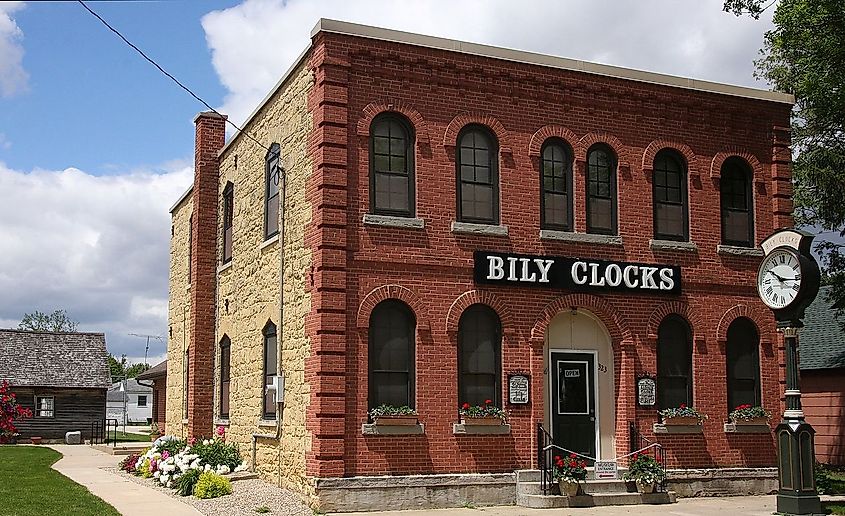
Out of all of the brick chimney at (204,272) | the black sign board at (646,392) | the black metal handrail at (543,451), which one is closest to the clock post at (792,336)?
the black sign board at (646,392)

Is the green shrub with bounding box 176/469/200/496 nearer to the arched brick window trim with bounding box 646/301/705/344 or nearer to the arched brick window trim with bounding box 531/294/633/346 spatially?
the arched brick window trim with bounding box 531/294/633/346

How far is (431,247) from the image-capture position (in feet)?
57.9

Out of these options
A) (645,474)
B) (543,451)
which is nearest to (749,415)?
(645,474)

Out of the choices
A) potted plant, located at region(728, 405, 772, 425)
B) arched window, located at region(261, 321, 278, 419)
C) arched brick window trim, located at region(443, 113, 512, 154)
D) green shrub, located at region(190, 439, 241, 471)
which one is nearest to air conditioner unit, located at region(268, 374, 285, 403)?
arched window, located at region(261, 321, 278, 419)

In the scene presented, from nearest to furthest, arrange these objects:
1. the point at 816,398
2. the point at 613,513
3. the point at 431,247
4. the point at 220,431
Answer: the point at 613,513, the point at 431,247, the point at 220,431, the point at 816,398

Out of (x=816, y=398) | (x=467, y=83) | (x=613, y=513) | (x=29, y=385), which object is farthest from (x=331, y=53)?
(x=29, y=385)

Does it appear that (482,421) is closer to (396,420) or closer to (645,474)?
(396,420)

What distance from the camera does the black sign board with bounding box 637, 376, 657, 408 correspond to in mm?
18922

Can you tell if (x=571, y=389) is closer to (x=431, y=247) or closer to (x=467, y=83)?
(x=431, y=247)

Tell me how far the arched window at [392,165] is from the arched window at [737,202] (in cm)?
679

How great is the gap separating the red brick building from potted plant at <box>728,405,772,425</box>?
20 centimetres

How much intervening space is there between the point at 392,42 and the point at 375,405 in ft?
20.7

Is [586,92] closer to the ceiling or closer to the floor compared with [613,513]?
closer to the ceiling

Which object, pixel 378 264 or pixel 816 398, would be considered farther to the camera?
pixel 816 398
